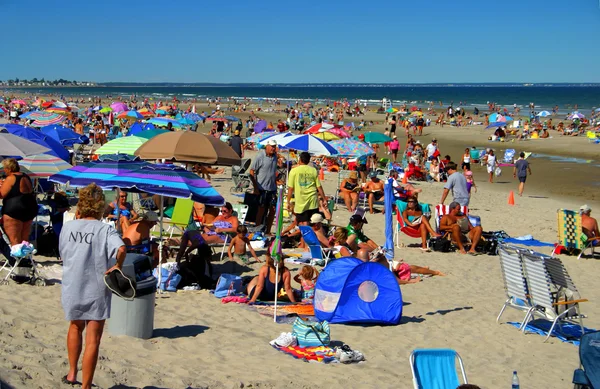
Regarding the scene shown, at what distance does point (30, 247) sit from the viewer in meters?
7.01

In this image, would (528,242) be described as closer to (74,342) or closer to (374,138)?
(374,138)

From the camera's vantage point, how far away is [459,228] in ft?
36.6

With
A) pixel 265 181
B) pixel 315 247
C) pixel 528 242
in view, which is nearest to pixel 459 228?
pixel 528 242

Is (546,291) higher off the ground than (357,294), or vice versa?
(546,291)

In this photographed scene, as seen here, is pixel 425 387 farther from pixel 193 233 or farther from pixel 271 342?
pixel 193 233

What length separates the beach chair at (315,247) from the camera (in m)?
9.07

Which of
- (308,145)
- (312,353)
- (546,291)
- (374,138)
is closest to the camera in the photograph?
(312,353)

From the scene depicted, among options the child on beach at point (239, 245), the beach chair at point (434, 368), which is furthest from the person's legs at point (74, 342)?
the child on beach at point (239, 245)

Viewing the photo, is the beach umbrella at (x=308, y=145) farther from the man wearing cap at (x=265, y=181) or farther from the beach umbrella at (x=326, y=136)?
the beach umbrella at (x=326, y=136)

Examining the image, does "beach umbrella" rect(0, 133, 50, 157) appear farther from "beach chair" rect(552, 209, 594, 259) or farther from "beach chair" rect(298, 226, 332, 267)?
"beach chair" rect(552, 209, 594, 259)

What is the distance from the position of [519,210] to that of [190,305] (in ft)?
34.8

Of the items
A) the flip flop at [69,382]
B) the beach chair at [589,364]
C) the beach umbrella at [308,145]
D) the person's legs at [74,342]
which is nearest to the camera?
the person's legs at [74,342]

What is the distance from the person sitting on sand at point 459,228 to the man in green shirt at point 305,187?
245 cm

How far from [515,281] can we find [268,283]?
2.64 meters
